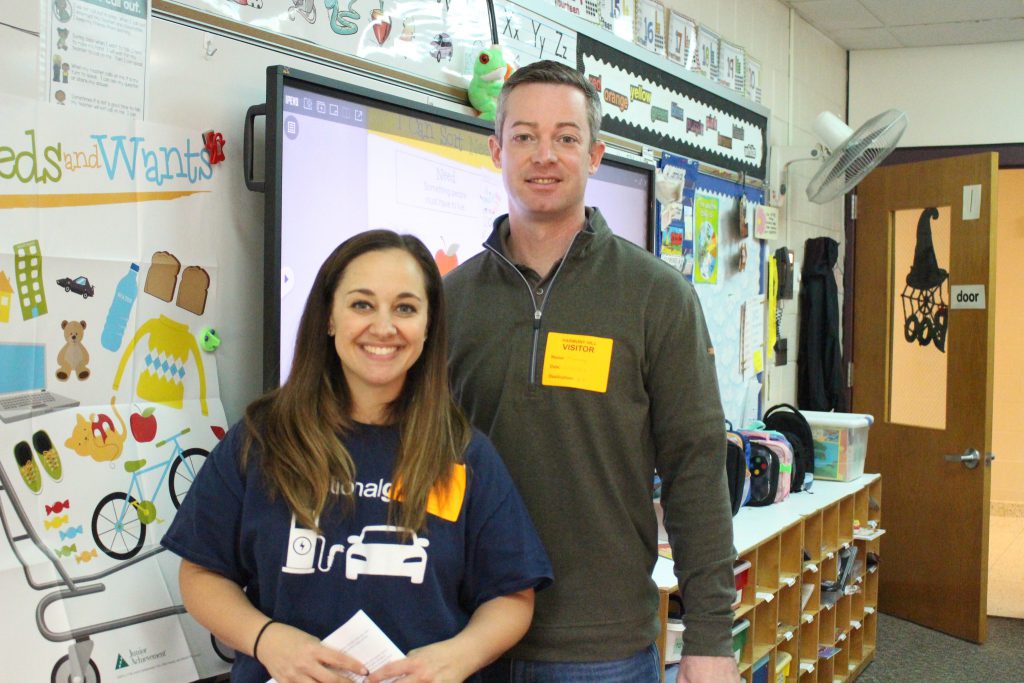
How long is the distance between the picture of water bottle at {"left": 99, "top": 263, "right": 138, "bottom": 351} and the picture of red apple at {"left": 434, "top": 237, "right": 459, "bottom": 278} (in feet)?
2.51

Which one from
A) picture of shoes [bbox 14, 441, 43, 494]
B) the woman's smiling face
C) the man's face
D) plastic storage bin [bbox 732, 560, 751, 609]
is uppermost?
the man's face

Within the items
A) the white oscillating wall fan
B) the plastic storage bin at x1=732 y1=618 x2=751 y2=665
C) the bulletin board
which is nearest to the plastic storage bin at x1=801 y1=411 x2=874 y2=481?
the bulletin board

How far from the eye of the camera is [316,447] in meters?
1.27

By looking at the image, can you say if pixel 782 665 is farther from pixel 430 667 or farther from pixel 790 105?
pixel 790 105

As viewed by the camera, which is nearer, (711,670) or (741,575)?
(711,670)

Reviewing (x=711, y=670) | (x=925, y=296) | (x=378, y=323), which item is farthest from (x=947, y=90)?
(x=378, y=323)

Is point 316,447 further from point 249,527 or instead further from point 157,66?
point 157,66

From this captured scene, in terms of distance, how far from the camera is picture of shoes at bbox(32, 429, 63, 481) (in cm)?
139

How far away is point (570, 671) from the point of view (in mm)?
1430

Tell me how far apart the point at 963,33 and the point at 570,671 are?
14.4ft

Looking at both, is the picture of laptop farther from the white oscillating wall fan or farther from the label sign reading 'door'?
the label sign reading 'door'

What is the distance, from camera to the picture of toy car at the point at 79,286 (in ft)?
4.67

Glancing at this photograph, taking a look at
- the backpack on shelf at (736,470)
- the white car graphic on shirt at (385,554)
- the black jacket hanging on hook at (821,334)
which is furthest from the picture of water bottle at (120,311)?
the black jacket hanging on hook at (821,334)

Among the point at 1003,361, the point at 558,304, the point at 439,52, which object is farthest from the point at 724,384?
the point at 1003,361
